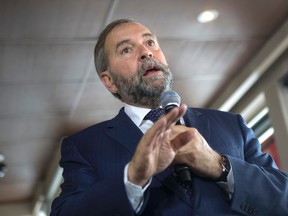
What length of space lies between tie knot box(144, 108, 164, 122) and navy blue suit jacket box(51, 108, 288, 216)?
0.07 m

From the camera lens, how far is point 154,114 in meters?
1.56

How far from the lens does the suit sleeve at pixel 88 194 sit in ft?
3.92

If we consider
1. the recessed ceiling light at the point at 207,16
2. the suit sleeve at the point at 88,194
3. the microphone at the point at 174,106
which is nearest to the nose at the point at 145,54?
the microphone at the point at 174,106

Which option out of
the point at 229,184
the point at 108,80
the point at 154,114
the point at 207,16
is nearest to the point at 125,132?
the point at 154,114

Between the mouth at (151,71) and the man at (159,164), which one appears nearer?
the man at (159,164)

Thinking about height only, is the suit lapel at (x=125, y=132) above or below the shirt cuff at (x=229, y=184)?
below

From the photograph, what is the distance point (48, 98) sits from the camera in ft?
16.9

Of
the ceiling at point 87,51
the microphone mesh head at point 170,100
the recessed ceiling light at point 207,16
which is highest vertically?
the microphone mesh head at point 170,100

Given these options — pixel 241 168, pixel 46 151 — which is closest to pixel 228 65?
pixel 46 151

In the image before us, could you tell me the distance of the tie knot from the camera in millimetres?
1541

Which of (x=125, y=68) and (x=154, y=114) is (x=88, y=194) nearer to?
(x=154, y=114)

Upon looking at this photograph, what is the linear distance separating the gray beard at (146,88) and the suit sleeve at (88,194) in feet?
1.06

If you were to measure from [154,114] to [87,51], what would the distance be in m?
2.89

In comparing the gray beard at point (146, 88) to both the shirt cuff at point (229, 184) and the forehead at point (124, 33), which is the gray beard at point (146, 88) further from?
the shirt cuff at point (229, 184)
